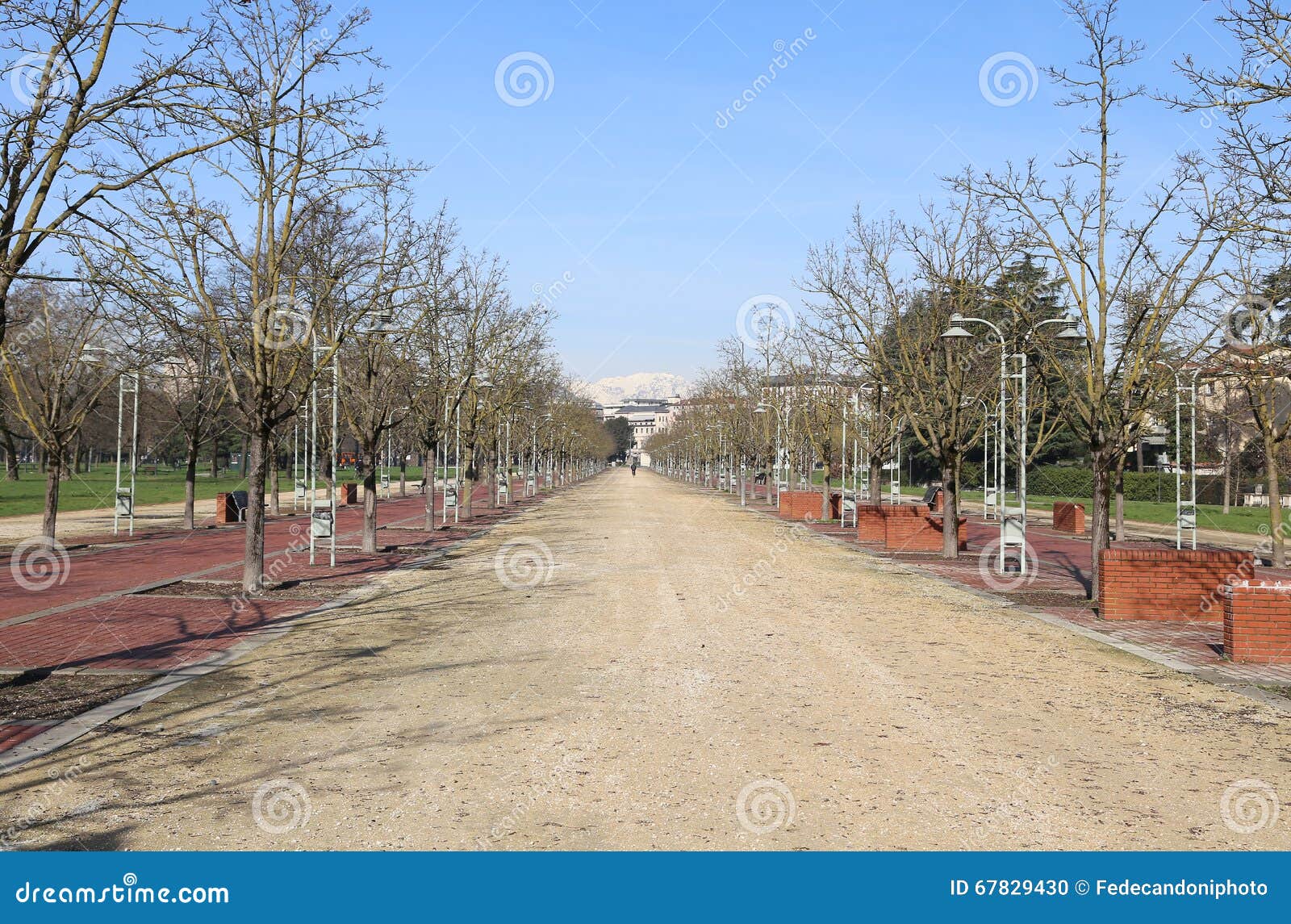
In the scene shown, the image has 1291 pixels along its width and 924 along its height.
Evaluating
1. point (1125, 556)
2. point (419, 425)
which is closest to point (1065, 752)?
point (1125, 556)

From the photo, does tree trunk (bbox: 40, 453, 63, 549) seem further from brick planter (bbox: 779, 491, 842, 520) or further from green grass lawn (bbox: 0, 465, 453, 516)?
brick planter (bbox: 779, 491, 842, 520)

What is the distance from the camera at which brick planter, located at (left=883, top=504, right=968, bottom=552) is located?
26797mm

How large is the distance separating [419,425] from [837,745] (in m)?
26.9

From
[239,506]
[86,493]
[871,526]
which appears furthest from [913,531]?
[86,493]

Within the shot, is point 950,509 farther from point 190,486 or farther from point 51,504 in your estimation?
point 190,486

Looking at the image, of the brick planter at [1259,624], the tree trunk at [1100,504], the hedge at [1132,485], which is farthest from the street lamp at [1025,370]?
the hedge at [1132,485]

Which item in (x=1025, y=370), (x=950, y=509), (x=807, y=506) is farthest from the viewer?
(x=807, y=506)

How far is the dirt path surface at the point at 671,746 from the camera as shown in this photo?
19.7 feet

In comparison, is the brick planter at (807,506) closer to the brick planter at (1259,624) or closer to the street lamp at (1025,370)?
the street lamp at (1025,370)

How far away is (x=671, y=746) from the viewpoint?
7840mm

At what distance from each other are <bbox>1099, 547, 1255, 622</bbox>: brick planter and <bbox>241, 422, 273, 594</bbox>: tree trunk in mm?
12035

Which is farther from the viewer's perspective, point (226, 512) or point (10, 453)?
point (10, 453)

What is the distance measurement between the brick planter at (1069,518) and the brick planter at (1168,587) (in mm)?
17798

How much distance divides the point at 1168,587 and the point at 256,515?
42.8 ft
